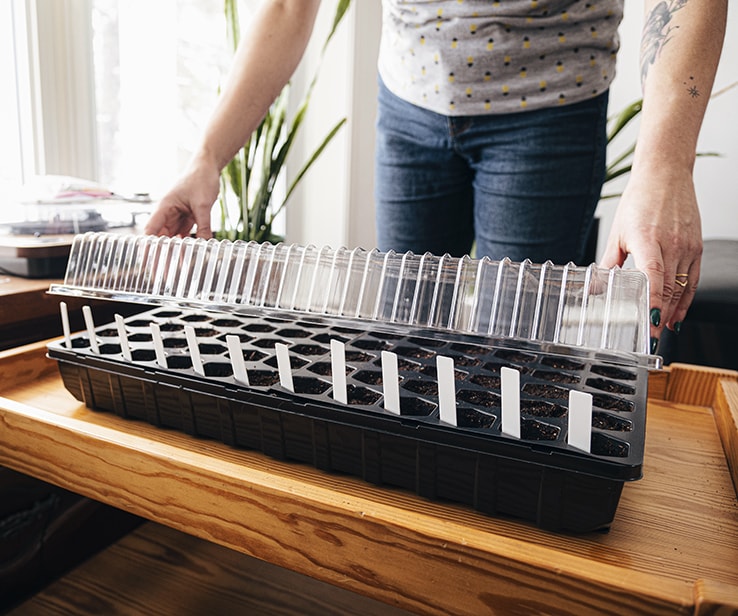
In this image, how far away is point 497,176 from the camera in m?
0.97

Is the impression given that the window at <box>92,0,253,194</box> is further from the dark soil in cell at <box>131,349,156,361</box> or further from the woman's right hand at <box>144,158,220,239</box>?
the dark soil in cell at <box>131,349,156,361</box>

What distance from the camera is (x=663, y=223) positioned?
54cm

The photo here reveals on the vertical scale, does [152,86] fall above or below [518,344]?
above

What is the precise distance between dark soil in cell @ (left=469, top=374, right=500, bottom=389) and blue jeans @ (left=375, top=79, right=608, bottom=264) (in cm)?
42

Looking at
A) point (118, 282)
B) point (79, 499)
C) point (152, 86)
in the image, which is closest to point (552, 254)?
point (118, 282)

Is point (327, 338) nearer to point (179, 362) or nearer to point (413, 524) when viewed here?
point (179, 362)

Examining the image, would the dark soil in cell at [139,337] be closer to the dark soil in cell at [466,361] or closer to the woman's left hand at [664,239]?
the dark soil in cell at [466,361]

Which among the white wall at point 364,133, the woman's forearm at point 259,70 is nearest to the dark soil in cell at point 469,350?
the woman's forearm at point 259,70

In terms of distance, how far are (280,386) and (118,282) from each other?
0.28m

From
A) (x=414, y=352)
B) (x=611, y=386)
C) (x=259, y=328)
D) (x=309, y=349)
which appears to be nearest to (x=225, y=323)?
(x=259, y=328)

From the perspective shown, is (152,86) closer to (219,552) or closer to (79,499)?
(79,499)

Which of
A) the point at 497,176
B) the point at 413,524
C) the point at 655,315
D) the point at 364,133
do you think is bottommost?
the point at 413,524

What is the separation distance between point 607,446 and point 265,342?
0.40 metres

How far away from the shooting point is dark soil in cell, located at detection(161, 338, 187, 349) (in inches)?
27.5
